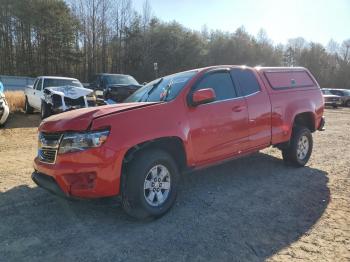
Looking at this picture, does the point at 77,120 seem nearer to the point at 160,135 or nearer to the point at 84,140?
the point at 84,140

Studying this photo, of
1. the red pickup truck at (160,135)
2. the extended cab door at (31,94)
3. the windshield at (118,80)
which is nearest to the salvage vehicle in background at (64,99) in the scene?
the extended cab door at (31,94)

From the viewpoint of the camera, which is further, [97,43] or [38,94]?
[97,43]

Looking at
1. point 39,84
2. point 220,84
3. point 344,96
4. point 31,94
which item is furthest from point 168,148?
point 344,96

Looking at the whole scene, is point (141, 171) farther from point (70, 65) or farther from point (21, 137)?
point (70, 65)

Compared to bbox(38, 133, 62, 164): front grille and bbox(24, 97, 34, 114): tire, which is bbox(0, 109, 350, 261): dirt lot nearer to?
bbox(38, 133, 62, 164): front grille

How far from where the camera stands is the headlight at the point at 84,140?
409 centimetres

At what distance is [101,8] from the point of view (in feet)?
149

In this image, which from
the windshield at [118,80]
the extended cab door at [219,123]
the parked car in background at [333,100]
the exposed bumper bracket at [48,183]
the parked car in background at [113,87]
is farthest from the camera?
the parked car in background at [333,100]

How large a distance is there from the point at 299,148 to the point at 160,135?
3.60m

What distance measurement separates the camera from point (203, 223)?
173 inches

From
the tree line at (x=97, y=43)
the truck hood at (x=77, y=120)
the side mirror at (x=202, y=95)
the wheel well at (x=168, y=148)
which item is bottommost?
the wheel well at (x=168, y=148)

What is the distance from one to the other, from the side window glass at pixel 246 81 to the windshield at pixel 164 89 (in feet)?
2.75

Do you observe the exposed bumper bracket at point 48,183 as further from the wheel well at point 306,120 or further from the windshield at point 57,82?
the windshield at point 57,82

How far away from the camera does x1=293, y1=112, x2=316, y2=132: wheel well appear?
707 cm
